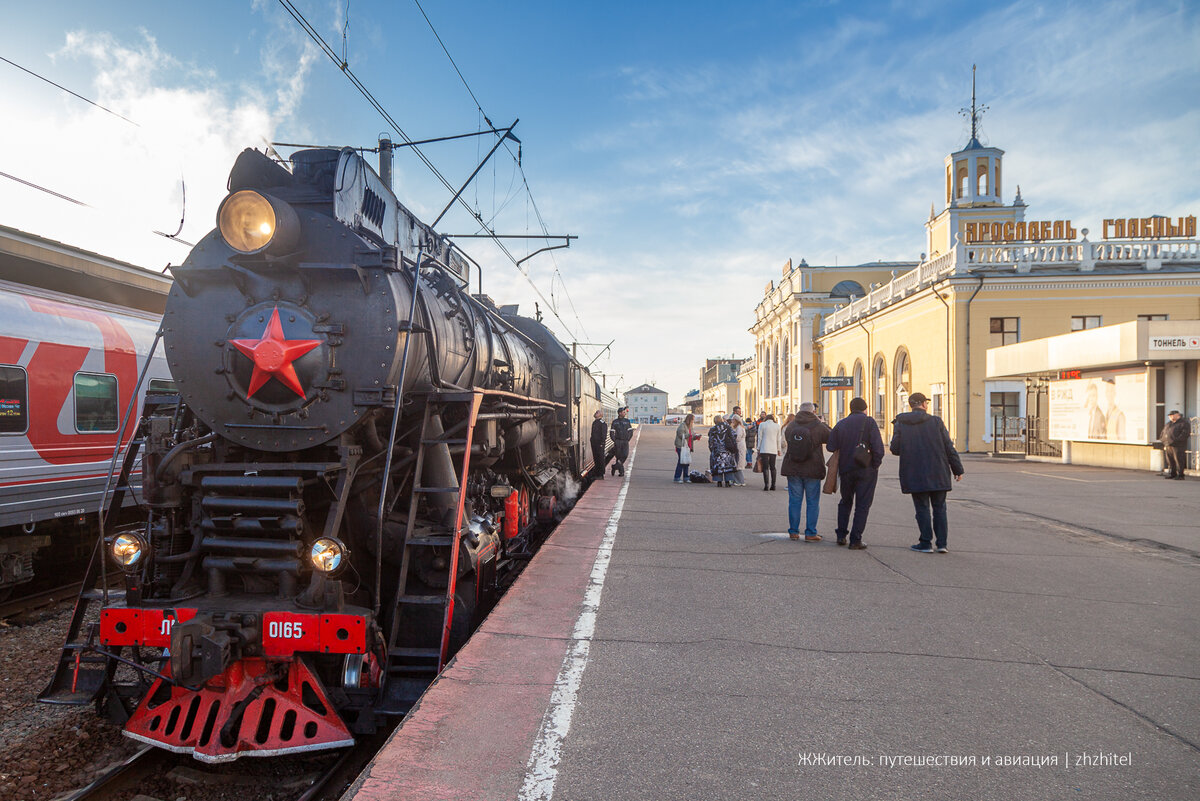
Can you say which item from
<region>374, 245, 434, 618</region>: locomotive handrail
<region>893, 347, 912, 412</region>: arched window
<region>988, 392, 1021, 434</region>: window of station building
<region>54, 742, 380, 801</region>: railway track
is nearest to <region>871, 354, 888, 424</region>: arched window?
<region>893, 347, 912, 412</region>: arched window

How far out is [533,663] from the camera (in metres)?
3.90

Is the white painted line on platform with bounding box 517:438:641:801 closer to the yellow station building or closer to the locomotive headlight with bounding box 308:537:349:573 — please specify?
the locomotive headlight with bounding box 308:537:349:573

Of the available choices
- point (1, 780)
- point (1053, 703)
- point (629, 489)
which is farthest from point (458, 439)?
point (629, 489)

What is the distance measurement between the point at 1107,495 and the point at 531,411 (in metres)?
11.3

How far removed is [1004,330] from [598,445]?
18.5 metres

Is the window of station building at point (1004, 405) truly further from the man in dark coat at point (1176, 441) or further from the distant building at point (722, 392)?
the distant building at point (722, 392)

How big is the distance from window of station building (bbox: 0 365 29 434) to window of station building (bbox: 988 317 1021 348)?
27541 mm

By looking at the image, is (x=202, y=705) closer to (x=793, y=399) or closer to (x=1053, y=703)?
(x=1053, y=703)

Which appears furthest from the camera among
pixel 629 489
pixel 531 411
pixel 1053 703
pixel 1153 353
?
pixel 1153 353

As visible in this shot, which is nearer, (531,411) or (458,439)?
(458,439)

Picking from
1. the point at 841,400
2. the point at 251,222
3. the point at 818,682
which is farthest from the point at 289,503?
the point at 841,400

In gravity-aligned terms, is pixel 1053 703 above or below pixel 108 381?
below

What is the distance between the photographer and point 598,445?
1542 centimetres

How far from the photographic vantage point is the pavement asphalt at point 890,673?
9.15 ft
